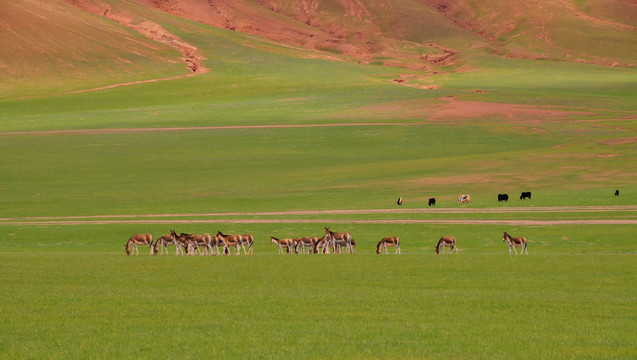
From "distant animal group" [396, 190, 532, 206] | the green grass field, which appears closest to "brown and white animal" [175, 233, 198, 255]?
the green grass field

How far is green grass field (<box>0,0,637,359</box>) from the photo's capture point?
49.7ft

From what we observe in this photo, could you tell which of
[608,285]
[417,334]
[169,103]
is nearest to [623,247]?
[608,285]

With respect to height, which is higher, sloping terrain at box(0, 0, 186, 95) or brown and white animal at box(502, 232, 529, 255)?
sloping terrain at box(0, 0, 186, 95)

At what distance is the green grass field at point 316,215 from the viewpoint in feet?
49.7

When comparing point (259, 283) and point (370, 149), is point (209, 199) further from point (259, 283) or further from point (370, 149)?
point (259, 283)

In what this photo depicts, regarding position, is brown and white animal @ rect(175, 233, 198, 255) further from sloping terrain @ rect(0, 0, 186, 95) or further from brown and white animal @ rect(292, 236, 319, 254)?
sloping terrain @ rect(0, 0, 186, 95)

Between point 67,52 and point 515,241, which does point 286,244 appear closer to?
point 515,241

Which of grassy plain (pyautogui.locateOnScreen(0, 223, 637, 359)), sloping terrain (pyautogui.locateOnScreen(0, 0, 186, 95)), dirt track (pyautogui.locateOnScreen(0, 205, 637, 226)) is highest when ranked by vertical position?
sloping terrain (pyautogui.locateOnScreen(0, 0, 186, 95))

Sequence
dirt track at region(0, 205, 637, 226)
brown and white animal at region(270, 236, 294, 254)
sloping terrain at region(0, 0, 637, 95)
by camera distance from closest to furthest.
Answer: brown and white animal at region(270, 236, 294, 254), dirt track at region(0, 205, 637, 226), sloping terrain at region(0, 0, 637, 95)

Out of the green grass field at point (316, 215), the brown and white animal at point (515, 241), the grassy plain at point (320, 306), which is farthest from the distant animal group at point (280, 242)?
the grassy plain at point (320, 306)

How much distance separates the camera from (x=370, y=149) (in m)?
79.7

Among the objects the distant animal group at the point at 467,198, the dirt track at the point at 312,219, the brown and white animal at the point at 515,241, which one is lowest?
the brown and white animal at the point at 515,241

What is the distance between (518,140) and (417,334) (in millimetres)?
69653

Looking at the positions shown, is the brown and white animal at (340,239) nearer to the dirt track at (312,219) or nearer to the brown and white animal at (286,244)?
the brown and white animal at (286,244)
